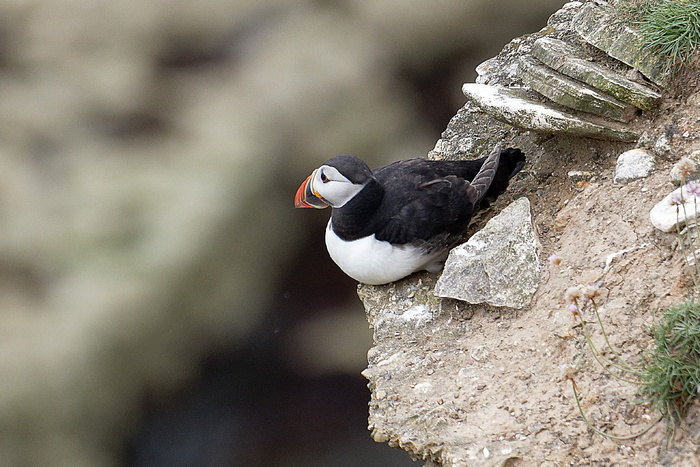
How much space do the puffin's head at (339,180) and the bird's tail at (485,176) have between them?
40cm

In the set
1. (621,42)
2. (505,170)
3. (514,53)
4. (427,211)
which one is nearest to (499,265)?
(427,211)

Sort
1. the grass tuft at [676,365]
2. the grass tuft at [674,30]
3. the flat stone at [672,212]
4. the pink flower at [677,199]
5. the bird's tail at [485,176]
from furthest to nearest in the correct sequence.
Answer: the bird's tail at [485,176], the grass tuft at [674,30], the flat stone at [672,212], the pink flower at [677,199], the grass tuft at [676,365]

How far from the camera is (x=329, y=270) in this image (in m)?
4.32

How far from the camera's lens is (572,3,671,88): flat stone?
231 centimetres

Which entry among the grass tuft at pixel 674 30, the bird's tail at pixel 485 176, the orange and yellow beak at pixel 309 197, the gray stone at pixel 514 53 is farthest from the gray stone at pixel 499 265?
the gray stone at pixel 514 53

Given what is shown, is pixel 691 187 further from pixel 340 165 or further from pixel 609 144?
pixel 340 165

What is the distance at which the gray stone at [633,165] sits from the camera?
222cm

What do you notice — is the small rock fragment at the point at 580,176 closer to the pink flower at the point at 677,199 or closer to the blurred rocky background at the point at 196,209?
the pink flower at the point at 677,199

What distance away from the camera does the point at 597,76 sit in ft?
7.68

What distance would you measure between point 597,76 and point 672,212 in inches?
26.5

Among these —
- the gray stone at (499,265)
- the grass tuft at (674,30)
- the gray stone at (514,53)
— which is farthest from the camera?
the gray stone at (514,53)

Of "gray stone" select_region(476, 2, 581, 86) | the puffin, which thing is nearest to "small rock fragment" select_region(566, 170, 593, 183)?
the puffin

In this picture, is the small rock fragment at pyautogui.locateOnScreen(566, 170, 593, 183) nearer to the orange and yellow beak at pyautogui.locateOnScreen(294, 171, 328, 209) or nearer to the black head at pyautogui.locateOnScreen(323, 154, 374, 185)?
the black head at pyautogui.locateOnScreen(323, 154, 374, 185)

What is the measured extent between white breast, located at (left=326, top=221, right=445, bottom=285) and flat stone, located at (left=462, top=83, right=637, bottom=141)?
A: 593 millimetres
